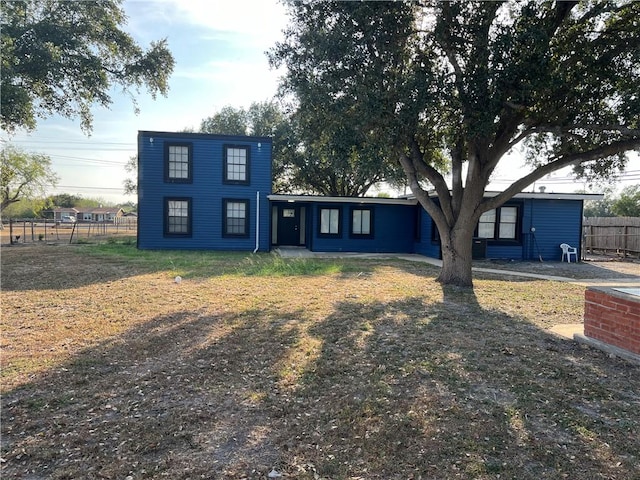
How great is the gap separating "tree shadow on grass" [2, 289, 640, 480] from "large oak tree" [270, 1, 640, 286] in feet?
13.4

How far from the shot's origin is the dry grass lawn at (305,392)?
2.42 metres

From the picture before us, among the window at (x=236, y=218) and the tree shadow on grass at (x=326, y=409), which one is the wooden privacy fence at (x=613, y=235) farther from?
the tree shadow on grass at (x=326, y=409)

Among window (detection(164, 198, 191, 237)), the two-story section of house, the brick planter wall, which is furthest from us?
window (detection(164, 198, 191, 237))

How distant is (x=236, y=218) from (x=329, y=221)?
385 centimetres

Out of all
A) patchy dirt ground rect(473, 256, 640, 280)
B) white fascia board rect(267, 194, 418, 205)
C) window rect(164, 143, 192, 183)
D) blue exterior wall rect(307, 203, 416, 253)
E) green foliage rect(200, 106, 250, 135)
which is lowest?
patchy dirt ground rect(473, 256, 640, 280)

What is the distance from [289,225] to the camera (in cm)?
1917

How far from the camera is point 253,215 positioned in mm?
16547

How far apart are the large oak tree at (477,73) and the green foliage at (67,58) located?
7891 mm

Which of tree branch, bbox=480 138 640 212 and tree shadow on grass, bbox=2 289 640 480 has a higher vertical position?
tree branch, bbox=480 138 640 212

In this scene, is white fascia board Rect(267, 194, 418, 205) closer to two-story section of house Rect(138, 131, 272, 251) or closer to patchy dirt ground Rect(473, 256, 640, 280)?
two-story section of house Rect(138, 131, 272, 251)

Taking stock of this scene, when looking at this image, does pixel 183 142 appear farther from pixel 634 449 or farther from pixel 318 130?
pixel 634 449

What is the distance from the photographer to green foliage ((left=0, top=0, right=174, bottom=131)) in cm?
1134

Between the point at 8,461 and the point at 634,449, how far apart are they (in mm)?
3867

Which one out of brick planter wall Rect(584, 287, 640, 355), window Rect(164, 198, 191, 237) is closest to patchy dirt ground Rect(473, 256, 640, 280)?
brick planter wall Rect(584, 287, 640, 355)
